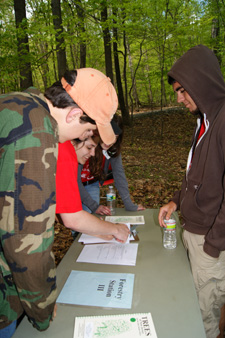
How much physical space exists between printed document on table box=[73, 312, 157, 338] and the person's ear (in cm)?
92

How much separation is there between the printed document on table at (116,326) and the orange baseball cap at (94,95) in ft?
2.93

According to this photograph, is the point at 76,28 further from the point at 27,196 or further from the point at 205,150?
the point at 27,196

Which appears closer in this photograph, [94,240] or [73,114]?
[73,114]

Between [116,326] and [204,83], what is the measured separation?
148 cm

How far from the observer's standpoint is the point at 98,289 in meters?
1.33

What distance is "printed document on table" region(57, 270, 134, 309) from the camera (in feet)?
4.05


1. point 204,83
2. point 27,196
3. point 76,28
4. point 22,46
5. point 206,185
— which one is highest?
point 76,28

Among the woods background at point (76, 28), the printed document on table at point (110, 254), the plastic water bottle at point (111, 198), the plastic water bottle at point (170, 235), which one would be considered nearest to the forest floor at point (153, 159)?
the plastic water bottle at point (111, 198)

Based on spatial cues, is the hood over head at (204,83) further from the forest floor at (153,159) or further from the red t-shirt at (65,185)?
the forest floor at (153,159)

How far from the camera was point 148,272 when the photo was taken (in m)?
1.46

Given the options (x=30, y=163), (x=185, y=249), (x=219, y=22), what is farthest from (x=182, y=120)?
(x=30, y=163)

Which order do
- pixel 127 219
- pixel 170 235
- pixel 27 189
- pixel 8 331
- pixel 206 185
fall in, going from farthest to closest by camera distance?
pixel 127 219
pixel 170 235
pixel 206 185
pixel 8 331
pixel 27 189

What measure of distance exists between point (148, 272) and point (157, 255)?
0.68ft

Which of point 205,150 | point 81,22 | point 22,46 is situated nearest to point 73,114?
point 205,150
